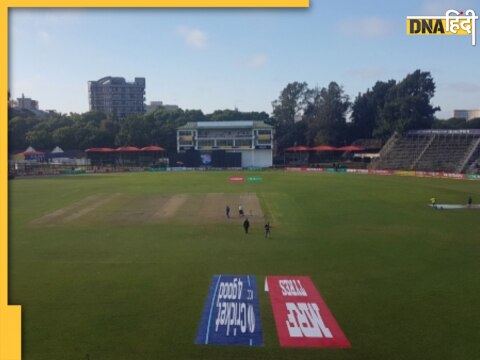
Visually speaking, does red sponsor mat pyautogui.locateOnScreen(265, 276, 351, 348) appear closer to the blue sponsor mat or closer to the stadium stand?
the blue sponsor mat

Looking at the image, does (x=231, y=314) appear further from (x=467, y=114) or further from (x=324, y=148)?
(x=467, y=114)

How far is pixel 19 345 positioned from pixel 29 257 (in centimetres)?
2456

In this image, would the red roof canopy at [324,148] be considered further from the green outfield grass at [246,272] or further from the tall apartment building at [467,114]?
the tall apartment building at [467,114]

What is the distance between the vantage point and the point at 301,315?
1766 cm

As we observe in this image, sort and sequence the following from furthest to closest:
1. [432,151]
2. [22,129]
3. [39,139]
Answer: [22,129] → [39,139] → [432,151]

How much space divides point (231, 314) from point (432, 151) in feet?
299

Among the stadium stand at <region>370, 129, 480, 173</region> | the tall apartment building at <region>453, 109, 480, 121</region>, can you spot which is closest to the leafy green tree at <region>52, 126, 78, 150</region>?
the stadium stand at <region>370, 129, 480, 173</region>

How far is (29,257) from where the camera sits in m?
26.6

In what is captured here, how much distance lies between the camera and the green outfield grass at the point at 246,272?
49.3ft

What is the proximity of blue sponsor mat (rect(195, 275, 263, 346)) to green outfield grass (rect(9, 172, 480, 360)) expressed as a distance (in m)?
0.38

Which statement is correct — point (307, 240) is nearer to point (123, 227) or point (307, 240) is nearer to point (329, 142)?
point (123, 227)

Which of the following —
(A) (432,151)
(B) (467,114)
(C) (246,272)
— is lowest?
(C) (246,272)

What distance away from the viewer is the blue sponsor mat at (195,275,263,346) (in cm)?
1557

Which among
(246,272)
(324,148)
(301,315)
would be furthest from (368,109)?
(301,315)
